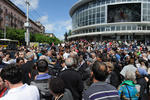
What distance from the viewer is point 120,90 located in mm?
2918

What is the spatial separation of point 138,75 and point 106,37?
43.6 metres

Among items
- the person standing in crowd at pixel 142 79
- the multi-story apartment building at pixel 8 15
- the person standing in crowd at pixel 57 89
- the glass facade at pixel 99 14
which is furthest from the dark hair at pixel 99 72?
the multi-story apartment building at pixel 8 15

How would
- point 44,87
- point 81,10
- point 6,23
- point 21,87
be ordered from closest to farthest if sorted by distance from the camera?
point 21,87, point 44,87, point 6,23, point 81,10

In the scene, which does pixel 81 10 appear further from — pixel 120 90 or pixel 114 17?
pixel 120 90

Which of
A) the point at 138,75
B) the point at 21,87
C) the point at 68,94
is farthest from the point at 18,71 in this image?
the point at 138,75

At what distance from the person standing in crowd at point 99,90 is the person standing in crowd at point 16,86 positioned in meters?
0.88

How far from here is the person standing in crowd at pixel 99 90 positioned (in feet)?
6.94

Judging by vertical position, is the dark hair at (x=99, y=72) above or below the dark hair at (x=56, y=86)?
above

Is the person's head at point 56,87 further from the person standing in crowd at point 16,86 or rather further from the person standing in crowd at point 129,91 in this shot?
the person standing in crowd at point 129,91

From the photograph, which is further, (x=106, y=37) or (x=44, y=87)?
(x=106, y=37)

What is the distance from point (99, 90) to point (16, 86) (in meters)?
1.29

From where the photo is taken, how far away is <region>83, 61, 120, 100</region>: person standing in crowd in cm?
212

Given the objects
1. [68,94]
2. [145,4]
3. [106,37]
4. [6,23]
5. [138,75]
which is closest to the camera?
[68,94]

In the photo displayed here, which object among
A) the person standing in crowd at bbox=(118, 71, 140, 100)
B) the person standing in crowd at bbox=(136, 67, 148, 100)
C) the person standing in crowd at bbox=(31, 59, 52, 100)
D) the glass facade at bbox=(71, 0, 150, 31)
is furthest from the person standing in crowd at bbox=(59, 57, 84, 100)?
the glass facade at bbox=(71, 0, 150, 31)
